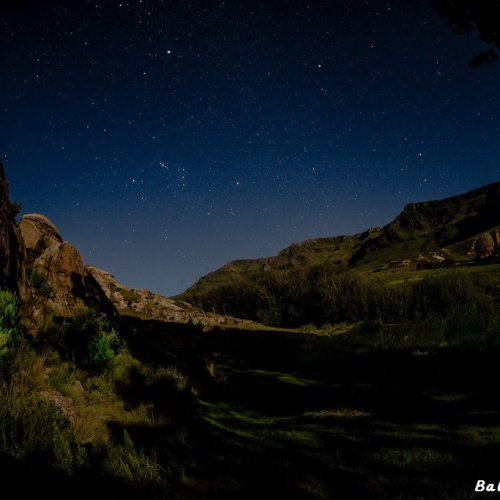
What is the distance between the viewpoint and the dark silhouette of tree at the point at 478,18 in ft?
29.4

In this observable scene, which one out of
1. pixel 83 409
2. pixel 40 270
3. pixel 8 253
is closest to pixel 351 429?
pixel 83 409

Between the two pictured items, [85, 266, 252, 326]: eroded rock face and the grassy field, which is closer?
the grassy field

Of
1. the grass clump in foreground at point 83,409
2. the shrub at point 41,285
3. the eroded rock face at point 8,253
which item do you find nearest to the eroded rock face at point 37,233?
the shrub at point 41,285

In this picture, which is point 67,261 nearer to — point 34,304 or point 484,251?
point 34,304

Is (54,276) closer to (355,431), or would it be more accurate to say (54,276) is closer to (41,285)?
(41,285)

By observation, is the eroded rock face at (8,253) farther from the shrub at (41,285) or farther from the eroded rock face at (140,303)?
the eroded rock face at (140,303)

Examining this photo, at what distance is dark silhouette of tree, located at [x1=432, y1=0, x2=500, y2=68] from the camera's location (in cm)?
896

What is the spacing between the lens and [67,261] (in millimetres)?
13812

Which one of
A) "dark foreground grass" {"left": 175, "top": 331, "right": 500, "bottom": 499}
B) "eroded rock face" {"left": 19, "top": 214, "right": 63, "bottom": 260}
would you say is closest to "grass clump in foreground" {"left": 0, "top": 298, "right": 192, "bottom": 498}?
"dark foreground grass" {"left": 175, "top": 331, "right": 500, "bottom": 499}

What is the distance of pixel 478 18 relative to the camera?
9453 millimetres

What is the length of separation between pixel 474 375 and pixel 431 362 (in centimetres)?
273

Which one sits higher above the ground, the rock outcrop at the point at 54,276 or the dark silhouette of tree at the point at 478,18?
the dark silhouette of tree at the point at 478,18

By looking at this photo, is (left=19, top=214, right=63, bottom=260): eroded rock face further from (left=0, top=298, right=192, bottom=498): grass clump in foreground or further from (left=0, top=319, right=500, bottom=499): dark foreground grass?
(left=0, top=319, right=500, bottom=499): dark foreground grass

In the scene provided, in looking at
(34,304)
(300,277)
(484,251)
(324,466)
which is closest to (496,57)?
A: (324,466)
